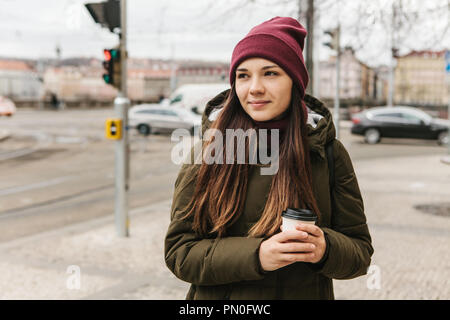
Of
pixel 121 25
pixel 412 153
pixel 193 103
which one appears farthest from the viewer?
pixel 193 103

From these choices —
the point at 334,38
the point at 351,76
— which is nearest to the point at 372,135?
the point at 334,38

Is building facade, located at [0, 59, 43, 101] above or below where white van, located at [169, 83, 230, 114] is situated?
above

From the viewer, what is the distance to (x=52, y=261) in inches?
237

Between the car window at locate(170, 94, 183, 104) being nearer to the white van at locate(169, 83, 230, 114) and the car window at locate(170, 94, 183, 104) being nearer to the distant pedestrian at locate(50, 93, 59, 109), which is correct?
the white van at locate(169, 83, 230, 114)

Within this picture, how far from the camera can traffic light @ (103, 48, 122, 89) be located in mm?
6844

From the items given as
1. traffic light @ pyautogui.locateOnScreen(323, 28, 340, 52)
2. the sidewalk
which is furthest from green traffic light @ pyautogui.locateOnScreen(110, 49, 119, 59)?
traffic light @ pyautogui.locateOnScreen(323, 28, 340, 52)

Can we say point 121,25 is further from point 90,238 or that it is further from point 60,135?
point 60,135

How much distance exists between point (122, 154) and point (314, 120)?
17.8 ft

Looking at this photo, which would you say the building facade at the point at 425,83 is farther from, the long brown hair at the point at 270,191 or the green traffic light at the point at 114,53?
the long brown hair at the point at 270,191

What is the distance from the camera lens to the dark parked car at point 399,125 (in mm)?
21547

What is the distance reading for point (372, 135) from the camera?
72.8 ft

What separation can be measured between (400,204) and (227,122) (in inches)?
314

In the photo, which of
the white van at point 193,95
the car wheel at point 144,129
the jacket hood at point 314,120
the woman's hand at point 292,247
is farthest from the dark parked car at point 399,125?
the woman's hand at point 292,247
